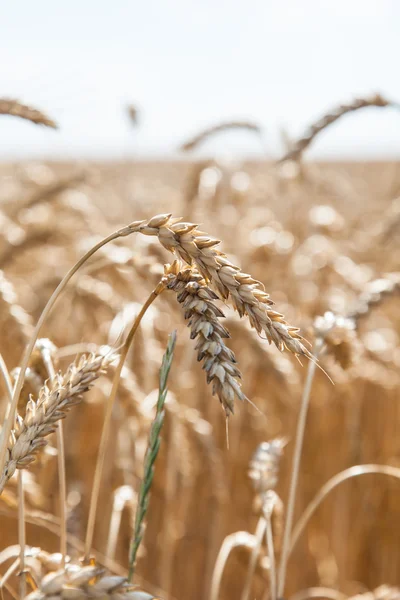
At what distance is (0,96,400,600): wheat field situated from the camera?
564mm

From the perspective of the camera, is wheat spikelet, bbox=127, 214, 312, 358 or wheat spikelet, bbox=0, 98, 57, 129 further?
wheat spikelet, bbox=0, 98, 57, 129

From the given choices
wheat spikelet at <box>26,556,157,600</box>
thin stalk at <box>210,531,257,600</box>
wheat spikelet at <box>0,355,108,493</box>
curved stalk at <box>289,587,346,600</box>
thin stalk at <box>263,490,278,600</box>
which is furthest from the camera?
curved stalk at <box>289,587,346,600</box>

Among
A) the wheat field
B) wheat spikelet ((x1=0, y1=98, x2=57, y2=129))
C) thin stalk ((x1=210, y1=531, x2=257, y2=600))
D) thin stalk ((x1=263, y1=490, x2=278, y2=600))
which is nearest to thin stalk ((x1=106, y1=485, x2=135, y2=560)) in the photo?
the wheat field

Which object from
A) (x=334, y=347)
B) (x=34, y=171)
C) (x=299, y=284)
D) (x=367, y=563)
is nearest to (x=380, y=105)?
(x=334, y=347)

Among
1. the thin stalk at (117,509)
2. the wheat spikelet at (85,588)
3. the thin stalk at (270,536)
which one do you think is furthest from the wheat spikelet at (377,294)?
the wheat spikelet at (85,588)

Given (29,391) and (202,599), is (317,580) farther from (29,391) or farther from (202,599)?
(29,391)

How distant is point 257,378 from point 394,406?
1.81 feet

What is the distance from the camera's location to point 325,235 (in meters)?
2.94

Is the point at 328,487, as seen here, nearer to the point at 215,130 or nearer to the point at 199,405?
the point at 199,405

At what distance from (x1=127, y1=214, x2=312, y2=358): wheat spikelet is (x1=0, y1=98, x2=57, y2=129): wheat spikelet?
0.35 meters

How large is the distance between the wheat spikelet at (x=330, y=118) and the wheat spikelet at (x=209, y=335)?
31.4 inches

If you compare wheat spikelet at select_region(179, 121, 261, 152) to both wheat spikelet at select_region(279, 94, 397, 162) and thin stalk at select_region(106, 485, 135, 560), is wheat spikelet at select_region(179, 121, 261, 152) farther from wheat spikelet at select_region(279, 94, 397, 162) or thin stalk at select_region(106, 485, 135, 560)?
thin stalk at select_region(106, 485, 135, 560)

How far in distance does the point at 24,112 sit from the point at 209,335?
1.61ft

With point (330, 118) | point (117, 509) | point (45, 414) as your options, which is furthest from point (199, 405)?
point (45, 414)
